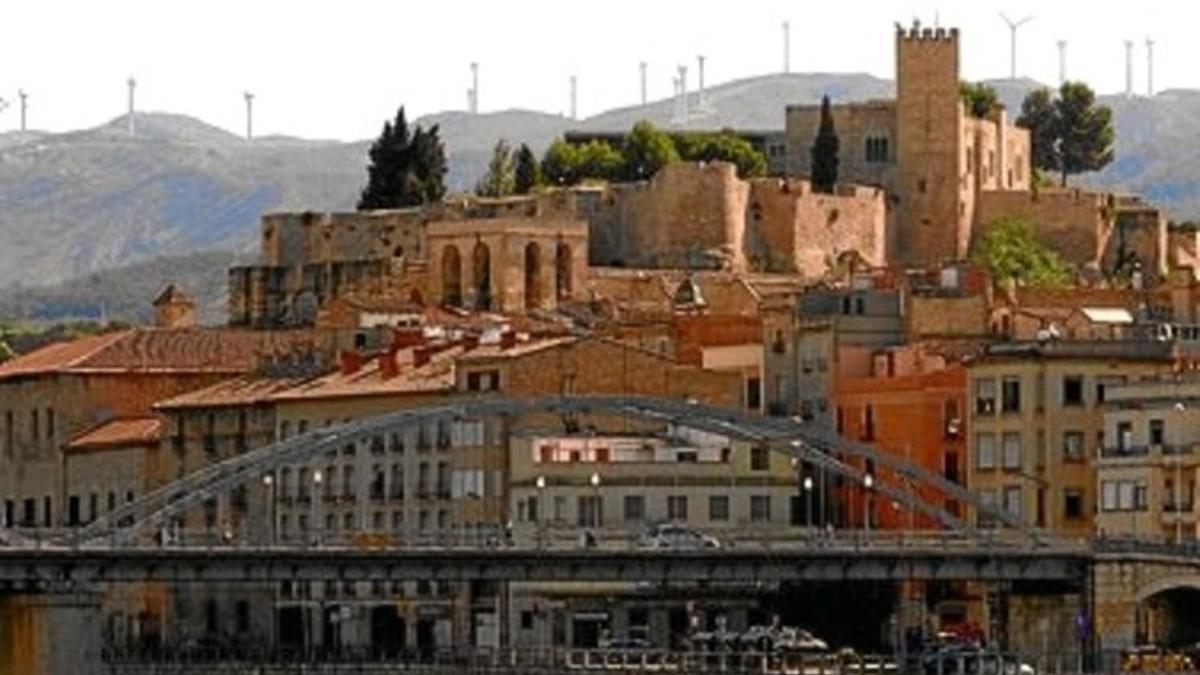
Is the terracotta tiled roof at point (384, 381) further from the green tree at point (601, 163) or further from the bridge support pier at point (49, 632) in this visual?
the green tree at point (601, 163)

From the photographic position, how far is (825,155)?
177750 millimetres

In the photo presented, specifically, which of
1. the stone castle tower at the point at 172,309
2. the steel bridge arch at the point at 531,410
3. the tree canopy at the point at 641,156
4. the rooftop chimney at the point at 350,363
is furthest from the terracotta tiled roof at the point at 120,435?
the tree canopy at the point at 641,156

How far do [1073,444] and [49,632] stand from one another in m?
28.1

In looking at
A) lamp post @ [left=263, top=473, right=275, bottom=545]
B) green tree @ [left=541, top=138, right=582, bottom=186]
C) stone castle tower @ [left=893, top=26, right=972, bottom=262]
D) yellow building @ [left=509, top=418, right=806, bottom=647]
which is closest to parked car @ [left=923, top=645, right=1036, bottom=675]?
yellow building @ [left=509, top=418, right=806, bottom=647]

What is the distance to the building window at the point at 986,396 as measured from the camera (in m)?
123

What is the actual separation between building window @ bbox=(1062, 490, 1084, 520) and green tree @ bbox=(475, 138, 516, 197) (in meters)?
61.6

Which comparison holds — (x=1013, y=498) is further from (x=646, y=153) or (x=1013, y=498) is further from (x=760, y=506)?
(x=646, y=153)

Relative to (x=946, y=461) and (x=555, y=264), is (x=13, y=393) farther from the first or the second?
(x=946, y=461)

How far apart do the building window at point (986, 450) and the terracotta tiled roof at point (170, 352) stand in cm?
3032

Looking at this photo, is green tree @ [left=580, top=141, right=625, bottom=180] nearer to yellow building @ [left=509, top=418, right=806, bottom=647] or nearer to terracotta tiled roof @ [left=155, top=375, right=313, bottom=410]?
terracotta tiled roof @ [left=155, top=375, right=313, bottom=410]

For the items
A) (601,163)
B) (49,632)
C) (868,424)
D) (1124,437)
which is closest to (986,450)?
(1124,437)

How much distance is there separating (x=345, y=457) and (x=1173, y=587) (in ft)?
107

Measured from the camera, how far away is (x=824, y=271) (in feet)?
550

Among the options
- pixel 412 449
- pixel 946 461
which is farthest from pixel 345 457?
pixel 946 461
